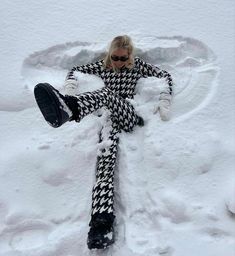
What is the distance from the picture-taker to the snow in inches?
68.7

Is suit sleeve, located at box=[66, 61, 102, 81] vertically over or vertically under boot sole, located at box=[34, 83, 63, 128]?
over

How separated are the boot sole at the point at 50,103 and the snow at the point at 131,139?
0.32 metres

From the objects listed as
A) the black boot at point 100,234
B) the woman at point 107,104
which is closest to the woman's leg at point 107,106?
the woman at point 107,104

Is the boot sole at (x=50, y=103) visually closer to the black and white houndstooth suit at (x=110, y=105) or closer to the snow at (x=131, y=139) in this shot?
the black and white houndstooth suit at (x=110, y=105)

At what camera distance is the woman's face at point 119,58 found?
7.46ft

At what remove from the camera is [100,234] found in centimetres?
166

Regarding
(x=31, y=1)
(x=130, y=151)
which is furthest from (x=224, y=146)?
(x=31, y=1)

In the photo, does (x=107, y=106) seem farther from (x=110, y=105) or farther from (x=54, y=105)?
(x=54, y=105)

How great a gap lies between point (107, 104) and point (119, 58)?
0.38m

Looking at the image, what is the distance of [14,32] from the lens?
9.04 feet

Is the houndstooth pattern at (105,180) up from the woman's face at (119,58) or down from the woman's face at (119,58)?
down

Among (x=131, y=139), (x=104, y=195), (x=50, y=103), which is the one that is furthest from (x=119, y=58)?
A: (x=104, y=195)

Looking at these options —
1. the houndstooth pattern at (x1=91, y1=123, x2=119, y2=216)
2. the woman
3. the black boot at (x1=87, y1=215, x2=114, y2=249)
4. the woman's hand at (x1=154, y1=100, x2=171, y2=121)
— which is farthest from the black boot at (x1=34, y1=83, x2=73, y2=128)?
the woman's hand at (x1=154, y1=100, x2=171, y2=121)

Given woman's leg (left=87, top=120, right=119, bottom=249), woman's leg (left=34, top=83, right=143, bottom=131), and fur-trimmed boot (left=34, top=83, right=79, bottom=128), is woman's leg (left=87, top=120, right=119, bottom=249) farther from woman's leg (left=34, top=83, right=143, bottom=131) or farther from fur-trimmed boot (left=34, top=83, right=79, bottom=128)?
fur-trimmed boot (left=34, top=83, right=79, bottom=128)
